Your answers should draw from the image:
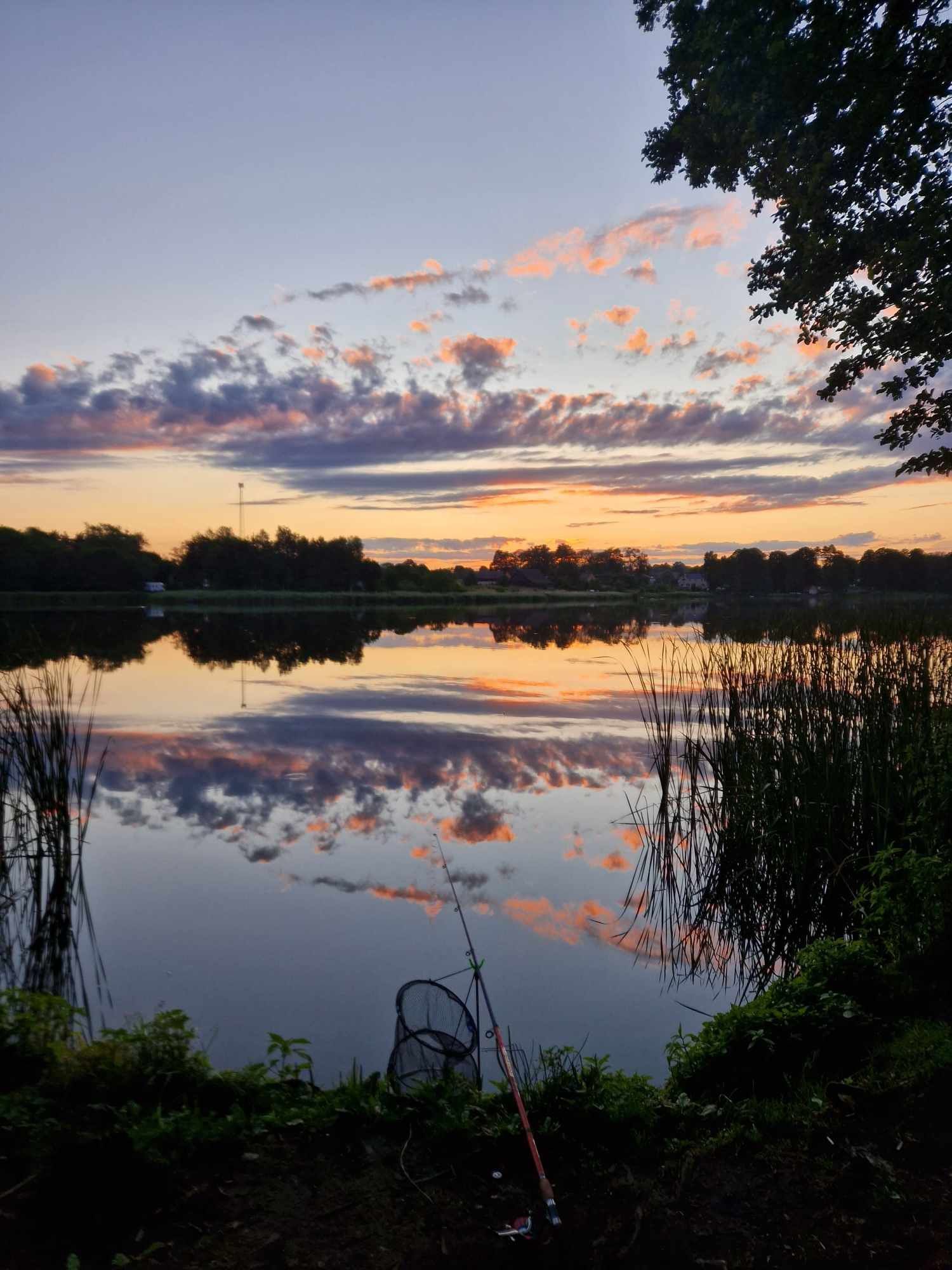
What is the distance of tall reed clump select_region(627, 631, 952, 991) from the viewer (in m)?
6.96

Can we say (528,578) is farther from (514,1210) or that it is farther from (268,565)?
(514,1210)

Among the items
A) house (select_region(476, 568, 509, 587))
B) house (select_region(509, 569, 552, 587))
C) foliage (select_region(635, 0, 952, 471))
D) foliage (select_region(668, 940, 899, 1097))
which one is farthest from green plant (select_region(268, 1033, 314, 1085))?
house (select_region(476, 568, 509, 587))

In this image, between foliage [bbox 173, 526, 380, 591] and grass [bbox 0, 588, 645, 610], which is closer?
grass [bbox 0, 588, 645, 610]

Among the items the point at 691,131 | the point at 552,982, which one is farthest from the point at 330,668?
the point at 552,982

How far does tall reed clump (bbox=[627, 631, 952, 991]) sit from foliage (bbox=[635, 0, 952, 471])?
9.82ft

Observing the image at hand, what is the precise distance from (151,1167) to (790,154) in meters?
9.98

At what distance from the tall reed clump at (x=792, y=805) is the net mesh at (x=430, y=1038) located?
241cm

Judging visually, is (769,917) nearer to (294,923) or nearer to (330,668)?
(294,923)

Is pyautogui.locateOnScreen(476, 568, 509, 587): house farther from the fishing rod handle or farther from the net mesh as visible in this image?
the fishing rod handle

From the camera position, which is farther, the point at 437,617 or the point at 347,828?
the point at 437,617

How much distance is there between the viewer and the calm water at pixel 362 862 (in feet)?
18.0

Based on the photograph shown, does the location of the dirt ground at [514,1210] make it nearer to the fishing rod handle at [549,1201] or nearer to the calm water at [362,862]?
the fishing rod handle at [549,1201]

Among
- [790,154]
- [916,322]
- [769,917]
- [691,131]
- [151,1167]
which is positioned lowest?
[769,917]

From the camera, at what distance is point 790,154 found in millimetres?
8750
